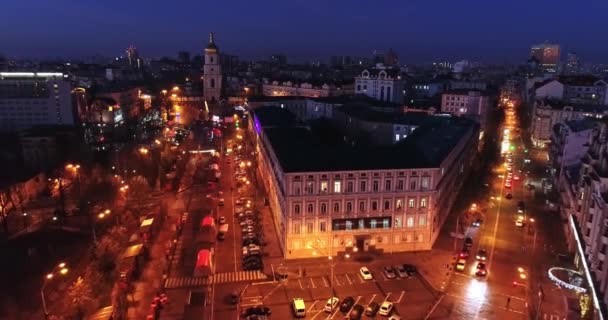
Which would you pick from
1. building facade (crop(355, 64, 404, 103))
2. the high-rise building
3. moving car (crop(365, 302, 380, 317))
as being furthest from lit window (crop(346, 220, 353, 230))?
the high-rise building

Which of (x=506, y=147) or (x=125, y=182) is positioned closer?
(x=125, y=182)

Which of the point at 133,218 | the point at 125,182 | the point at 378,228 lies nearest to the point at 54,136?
the point at 125,182

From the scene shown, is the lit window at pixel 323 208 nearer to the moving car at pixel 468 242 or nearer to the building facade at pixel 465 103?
the moving car at pixel 468 242

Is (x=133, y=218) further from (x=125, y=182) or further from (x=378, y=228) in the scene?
(x=378, y=228)

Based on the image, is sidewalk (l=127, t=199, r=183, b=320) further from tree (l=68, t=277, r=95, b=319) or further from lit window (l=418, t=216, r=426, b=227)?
lit window (l=418, t=216, r=426, b=227)

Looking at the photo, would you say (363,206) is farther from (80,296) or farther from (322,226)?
(80,296)

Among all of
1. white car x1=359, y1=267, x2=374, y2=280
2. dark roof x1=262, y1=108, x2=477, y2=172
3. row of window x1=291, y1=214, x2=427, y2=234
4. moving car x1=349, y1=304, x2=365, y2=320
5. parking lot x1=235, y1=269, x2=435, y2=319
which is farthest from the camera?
row of window x1=291, y1=214, x2=427, y2=234
